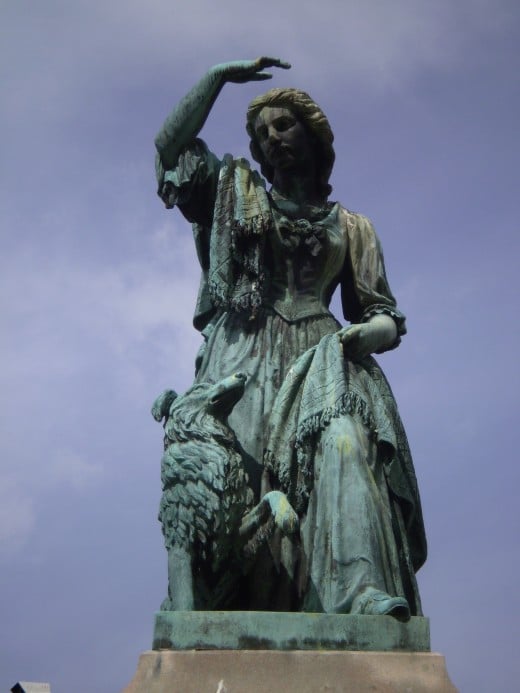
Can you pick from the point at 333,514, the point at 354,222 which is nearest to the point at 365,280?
the point at 354,222

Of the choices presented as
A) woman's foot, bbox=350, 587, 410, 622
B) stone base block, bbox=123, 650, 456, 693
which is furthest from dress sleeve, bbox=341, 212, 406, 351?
stone base block, bbox=123, 650, 456, 693

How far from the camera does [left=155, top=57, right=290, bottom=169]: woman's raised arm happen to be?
6.04 meters

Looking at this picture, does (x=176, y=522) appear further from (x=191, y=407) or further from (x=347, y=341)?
(x=347, y=341)

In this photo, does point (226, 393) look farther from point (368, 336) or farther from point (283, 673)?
point (283, 673)

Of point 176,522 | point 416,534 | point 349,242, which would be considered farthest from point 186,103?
point 416,534

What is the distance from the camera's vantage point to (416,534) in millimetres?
5684

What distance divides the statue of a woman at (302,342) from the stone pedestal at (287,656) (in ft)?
0.63

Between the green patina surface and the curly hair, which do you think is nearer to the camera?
the green patina surface

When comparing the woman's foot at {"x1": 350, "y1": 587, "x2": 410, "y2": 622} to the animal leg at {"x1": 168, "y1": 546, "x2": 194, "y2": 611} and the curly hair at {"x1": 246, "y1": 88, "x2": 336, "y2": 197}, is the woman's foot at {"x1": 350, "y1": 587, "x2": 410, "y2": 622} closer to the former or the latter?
the animal leg at {"x1": 168, "y1": 546, "x2": 194, "y2": 611}

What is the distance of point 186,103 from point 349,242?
1.48 metres

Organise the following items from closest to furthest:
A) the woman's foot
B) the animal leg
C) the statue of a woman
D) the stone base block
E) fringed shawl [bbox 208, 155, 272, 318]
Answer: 1. the stone base block
2. the woman's foot
3. the animal leg
4. the statue of a woman
5. fringed shawl [bbox 208, 155, 272, 318]

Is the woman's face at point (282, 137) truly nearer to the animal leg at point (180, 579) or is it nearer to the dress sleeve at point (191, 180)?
the dress sleeve at point (191, 180)

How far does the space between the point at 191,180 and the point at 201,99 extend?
0.54 metres

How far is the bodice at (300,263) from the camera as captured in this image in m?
6.17
